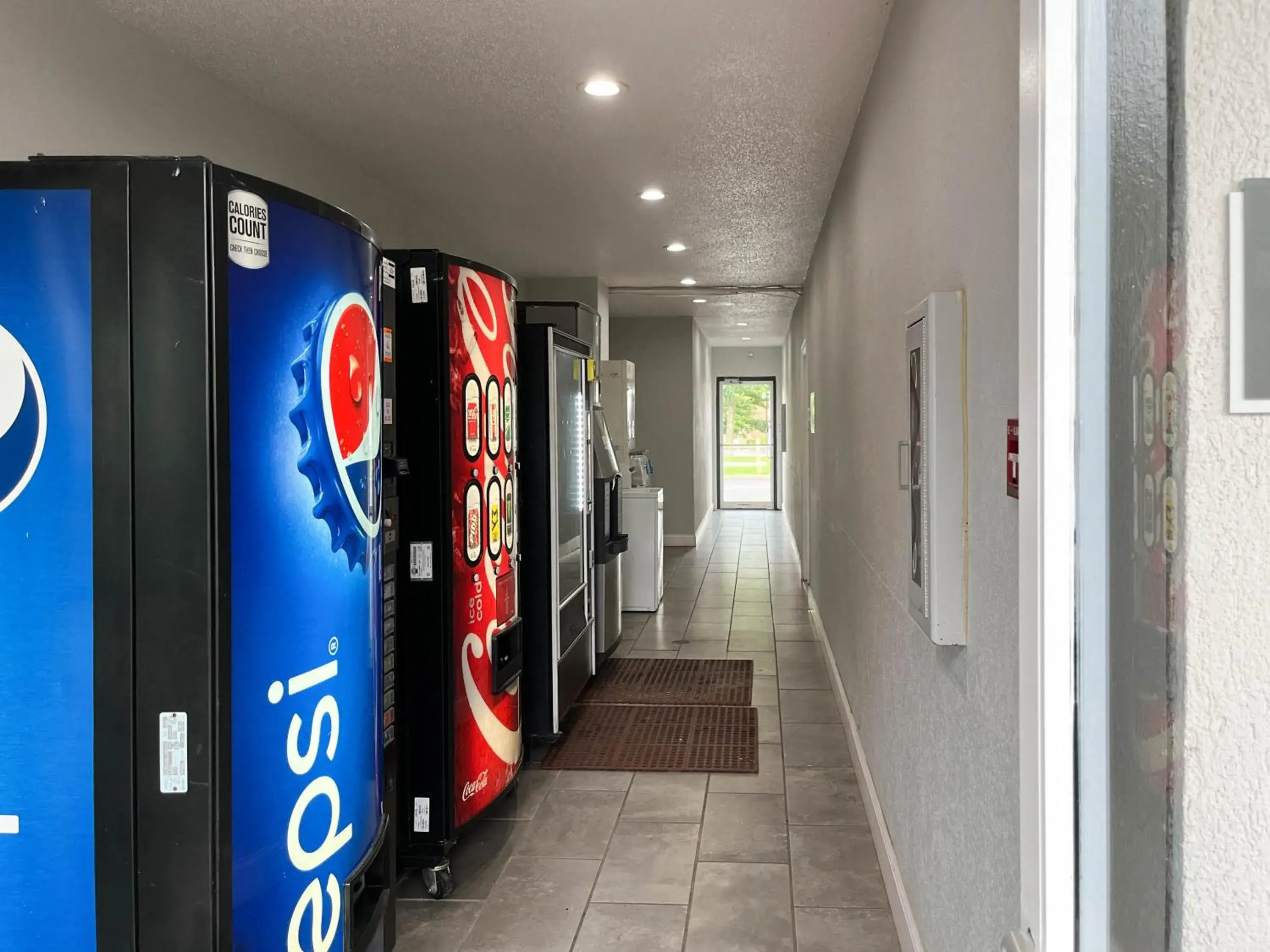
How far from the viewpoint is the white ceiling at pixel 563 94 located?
2984mm

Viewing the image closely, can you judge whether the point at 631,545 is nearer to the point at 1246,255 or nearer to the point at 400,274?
the point at 400,274

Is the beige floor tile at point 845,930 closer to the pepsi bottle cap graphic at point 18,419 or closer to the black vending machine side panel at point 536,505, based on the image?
the black vending machine side panel at point 536,505

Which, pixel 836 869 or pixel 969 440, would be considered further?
pixel 836 869

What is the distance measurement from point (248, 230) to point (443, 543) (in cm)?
159

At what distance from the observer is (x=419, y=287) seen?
307 centimetres

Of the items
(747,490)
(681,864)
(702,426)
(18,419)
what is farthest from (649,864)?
(747,490)

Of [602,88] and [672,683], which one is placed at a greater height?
[602,88]

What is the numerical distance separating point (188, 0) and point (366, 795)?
7.65ft

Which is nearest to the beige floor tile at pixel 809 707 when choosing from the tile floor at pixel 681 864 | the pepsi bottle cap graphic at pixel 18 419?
the tile floor at pixel 681 864

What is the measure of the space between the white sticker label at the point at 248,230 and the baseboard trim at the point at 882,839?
90.9 inches

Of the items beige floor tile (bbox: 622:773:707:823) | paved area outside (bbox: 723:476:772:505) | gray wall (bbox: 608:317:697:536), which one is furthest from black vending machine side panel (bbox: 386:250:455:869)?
paved area outside (bbox: 723:476:772:505)

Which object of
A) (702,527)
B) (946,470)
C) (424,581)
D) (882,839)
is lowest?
(882,839)

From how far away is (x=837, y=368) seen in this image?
5.12m

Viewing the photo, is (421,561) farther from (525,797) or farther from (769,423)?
(769,423)
